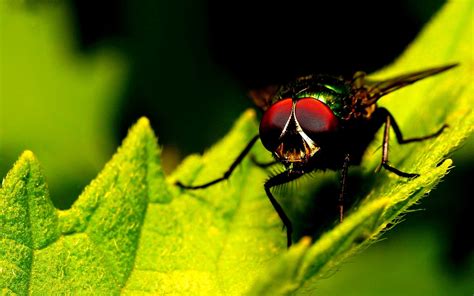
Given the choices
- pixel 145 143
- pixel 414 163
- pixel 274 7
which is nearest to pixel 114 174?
pixel 145 143

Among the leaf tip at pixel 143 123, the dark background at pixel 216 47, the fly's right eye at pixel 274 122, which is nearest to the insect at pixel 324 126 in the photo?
the fly's right eye at pixel 274 122

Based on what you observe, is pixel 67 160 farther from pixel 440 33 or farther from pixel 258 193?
pixel 440 33

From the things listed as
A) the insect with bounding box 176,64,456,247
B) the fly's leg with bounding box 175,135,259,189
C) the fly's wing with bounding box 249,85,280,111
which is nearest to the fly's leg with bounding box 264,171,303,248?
the insect with bounding box 176,64,456,247

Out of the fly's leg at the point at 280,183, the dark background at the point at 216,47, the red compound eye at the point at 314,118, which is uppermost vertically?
the dark background at the point at 216,47

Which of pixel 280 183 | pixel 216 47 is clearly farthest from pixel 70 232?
pixel 216 47

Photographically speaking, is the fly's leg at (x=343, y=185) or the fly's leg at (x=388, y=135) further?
the fly's leg at (x=388, y=135)

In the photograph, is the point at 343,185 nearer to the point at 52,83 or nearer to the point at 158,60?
the point at 158,60

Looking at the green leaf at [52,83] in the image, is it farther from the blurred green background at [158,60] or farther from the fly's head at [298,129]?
the fly's head at [298,129]
